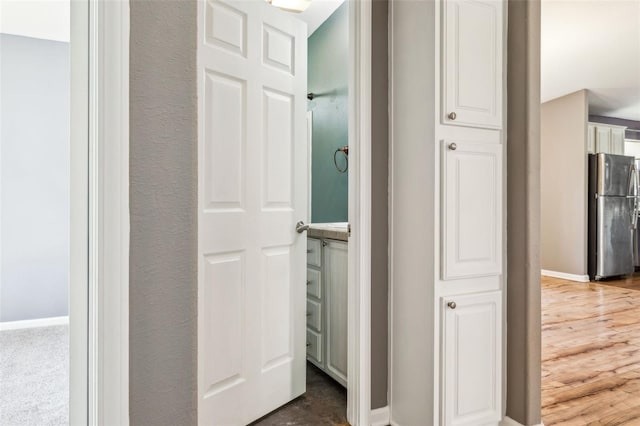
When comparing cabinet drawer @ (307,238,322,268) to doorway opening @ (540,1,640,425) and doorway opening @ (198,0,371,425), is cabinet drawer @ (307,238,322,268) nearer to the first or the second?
doorway opening @ (198,0,371,425)

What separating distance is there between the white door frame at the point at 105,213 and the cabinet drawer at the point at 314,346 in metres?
1.53

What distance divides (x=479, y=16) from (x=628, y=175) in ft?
18.0

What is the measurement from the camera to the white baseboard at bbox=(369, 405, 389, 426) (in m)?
1.88

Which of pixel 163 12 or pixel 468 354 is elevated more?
pixel 163 12

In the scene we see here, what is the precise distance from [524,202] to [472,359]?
0.71 metres

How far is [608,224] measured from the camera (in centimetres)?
555

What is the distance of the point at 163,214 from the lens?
109 centimetres

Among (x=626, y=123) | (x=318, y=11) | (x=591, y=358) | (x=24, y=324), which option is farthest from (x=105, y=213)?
(x=626, y=123)

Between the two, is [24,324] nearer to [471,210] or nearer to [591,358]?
[471,210]

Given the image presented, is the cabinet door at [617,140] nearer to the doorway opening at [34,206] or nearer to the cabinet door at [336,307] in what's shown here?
the cabinet door at [336,307]

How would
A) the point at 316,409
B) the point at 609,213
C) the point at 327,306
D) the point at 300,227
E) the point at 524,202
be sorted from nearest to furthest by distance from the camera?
the point at 524,202 < the point at 316,409 < the point at 300,227 < the point at 327,306 < the point at 609,213

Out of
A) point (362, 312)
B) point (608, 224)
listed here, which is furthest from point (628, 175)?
point (362, 312)

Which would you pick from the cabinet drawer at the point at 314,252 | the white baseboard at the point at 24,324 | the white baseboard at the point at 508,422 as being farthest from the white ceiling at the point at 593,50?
the white baseboard at the point at 24,324

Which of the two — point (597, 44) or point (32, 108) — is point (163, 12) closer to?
point (32, 108)
